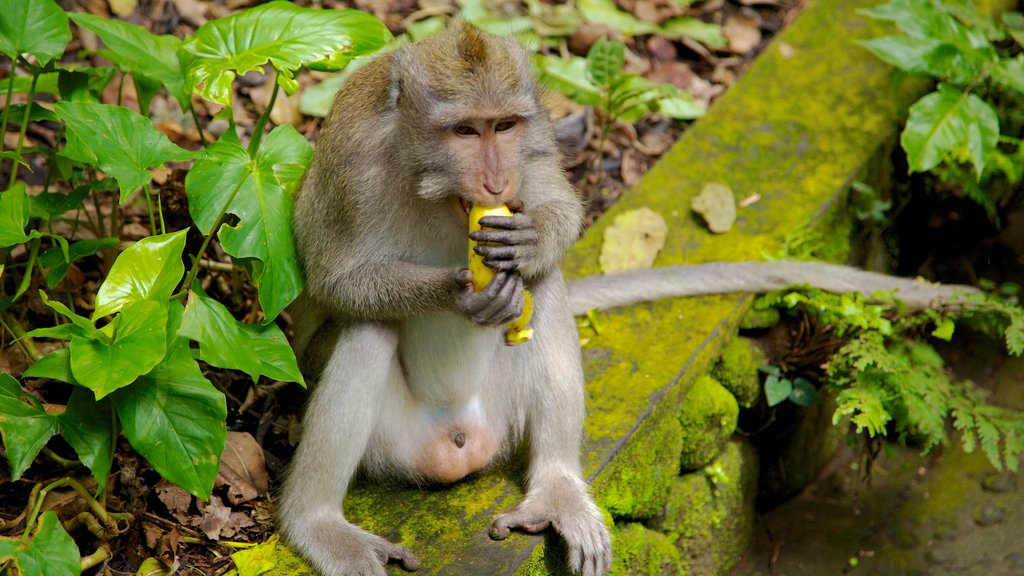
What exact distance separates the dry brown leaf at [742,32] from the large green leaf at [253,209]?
4237mm

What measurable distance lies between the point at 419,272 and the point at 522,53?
873mm

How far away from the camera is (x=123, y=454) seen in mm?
4215

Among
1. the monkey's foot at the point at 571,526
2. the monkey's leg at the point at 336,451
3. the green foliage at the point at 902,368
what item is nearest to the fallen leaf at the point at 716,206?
the green foliage at the point at 902,368

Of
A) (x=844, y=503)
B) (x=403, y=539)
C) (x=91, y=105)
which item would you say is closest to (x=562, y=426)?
(x=403, y=539)

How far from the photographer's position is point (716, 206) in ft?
18.8

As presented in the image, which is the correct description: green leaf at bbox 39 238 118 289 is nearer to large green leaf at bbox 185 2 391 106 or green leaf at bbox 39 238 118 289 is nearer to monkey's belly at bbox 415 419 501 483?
large green leaf at bbox 185 2 391 106

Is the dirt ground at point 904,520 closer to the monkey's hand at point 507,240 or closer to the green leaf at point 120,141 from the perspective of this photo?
the monkey's hand at point 507,240

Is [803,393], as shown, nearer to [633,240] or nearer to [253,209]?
[633,240]

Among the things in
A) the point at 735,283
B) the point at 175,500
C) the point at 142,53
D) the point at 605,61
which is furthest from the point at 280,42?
the point at 735,283

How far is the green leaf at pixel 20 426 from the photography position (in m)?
3.37

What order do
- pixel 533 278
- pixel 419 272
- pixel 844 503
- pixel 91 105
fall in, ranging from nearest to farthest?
1. pixel 91 105
2. pixel 419 272
3. pixel 533 278
4. pixel 844 503

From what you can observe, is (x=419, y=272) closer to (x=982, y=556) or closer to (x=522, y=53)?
(x=522, y=53)

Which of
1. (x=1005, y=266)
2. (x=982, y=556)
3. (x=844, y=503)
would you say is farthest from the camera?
(x=1005, y=266)

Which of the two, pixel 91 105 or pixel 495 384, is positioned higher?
pixel 91 105
